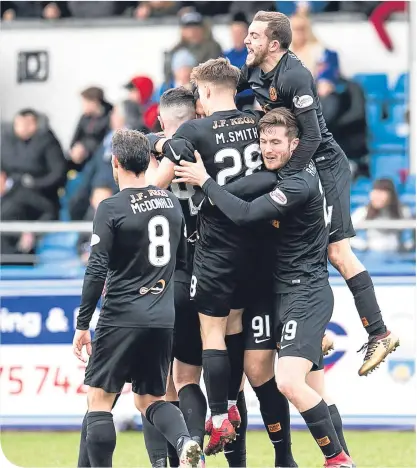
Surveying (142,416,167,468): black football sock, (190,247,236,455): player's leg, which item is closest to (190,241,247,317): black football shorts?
(190,247,236,455): player's leg

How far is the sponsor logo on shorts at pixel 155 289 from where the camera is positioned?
7.01 metres

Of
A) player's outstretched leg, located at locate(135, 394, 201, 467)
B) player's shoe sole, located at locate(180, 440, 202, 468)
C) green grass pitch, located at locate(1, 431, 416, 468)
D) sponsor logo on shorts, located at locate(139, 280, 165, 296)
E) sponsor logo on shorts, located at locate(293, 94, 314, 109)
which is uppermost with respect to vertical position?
sponsor logo on shorts, located at locate(293, 94, 314, 109)

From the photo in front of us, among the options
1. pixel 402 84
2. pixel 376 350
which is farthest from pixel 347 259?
pixel 402 84

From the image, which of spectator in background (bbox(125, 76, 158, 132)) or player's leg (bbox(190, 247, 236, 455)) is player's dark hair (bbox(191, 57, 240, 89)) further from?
spectator in background (bbox(125, 76, 158, 132))

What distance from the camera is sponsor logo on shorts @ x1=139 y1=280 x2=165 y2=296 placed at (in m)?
7.01

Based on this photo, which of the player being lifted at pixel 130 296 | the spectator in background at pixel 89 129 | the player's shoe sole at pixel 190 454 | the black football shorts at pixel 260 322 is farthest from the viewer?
the spectator in background at pixel 89 129

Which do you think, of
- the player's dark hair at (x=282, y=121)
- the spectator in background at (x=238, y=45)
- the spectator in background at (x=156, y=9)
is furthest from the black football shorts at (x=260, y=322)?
the spectator in background at (x=156, y=9)

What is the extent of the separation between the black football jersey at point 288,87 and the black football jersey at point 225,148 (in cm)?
20

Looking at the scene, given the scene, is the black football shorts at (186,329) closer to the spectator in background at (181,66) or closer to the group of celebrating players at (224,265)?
the group of celebrating players at (224,265)

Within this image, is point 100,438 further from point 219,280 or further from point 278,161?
point 278,161

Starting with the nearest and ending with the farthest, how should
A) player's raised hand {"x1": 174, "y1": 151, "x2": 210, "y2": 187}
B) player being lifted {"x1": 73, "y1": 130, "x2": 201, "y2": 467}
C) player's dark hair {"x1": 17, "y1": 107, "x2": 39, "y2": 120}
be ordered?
1. player being lifted {"x1": 73, "y1": 130, "x2": 201, "y2": 467}
2. player's raised hand {"x1": 174, "y1": 151, "x2": 210, "y2": 187}
3. player's dark hair {"x1": 17, "y1": 107, "x2": 39, "y2": 120}

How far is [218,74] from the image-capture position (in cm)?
725

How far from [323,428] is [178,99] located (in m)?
2.33

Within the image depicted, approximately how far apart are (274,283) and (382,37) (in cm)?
802
